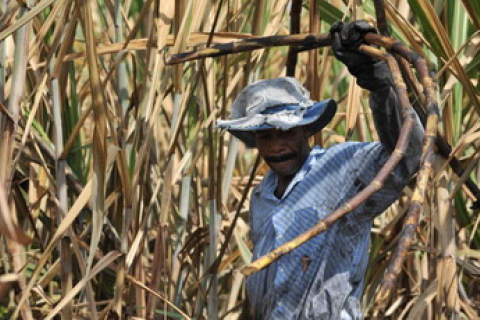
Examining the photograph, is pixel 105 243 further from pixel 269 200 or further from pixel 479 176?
pixel 479 176

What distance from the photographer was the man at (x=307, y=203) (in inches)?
62.9

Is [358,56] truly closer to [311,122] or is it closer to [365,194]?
[311,122]

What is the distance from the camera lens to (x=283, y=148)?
1.64 meters

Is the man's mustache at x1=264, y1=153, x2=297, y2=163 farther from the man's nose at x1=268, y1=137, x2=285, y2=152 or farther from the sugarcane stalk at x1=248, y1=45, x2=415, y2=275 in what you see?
the sugarcane stalk at x1=248, y1=45, x2=415, y2=275

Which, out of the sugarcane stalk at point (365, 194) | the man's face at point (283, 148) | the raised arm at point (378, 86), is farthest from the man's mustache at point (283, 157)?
the sugarcane stalk at point (365, 194)

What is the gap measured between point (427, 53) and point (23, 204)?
2.89 ft

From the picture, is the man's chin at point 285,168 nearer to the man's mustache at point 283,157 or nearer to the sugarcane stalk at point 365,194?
the man's mustache at point 283,157

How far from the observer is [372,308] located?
7.28 ft

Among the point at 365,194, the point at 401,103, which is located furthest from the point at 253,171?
the point at 365,194

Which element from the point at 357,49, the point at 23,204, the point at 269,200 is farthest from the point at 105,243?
the point at 357,49

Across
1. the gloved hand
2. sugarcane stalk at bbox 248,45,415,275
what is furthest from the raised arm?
sugarcane stalk at bbox 248,45,415,275

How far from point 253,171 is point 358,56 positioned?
580mm

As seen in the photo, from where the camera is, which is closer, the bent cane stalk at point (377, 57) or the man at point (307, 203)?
the bent cane stalk at point (377, 57)

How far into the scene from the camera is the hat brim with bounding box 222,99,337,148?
5.29 ft
